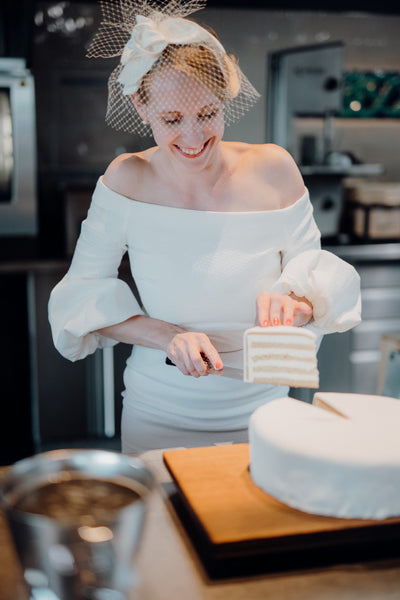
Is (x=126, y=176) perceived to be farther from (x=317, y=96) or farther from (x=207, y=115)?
(x=317, y=96)

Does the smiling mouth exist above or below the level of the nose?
below

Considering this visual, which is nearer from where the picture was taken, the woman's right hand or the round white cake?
the round white cake

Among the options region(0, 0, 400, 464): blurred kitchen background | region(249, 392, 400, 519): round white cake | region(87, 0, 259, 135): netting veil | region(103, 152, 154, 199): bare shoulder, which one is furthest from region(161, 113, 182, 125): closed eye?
region(0, 0, 400, 464): blurred kitchen background

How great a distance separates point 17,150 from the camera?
3.10 m

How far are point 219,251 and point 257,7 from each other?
242 cm

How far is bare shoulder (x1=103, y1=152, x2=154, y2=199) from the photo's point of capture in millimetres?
1485

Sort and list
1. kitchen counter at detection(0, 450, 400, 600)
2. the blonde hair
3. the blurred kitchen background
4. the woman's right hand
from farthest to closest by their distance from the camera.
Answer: the blurred kitchen background < the blonde hair < the woman's right hand < kitchen counter at detection(0, 450, 400, 600)

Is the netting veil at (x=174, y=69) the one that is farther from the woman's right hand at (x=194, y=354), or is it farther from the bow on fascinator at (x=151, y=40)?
the woman's right hand at (x=194, y=354)

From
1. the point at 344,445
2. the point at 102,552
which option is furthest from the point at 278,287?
the point at 102,552

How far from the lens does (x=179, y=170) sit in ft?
4.86

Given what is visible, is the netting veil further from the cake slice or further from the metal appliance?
the metal appliance

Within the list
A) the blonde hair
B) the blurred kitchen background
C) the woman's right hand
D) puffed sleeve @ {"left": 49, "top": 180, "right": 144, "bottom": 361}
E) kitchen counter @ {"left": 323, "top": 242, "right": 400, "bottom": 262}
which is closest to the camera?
the woman's right hand

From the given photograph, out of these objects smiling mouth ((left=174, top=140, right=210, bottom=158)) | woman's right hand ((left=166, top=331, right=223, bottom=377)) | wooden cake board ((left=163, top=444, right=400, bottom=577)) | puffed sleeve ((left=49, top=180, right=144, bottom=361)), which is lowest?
wooden cake board ((left=163, top=444, right=400, bottom=577))

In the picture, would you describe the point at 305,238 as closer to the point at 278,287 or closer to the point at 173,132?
the point at 278,287
